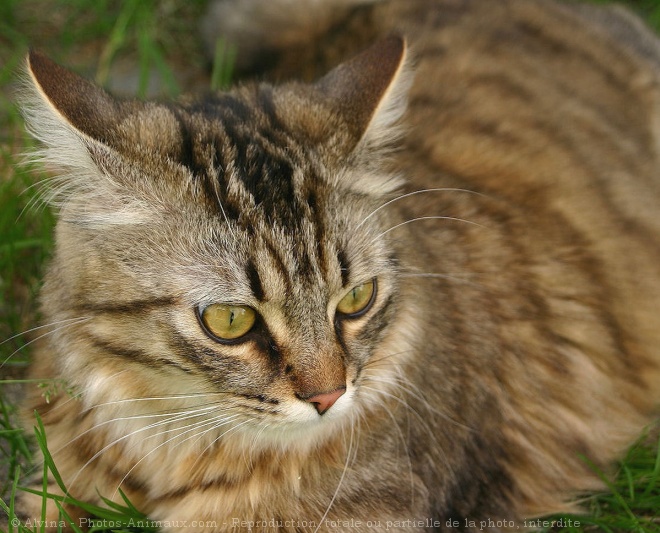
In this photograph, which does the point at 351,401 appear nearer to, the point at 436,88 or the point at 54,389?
the point at 54,389

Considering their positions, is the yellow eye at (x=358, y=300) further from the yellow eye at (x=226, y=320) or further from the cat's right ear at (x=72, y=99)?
the cat's right ear at (x=72, y=99)

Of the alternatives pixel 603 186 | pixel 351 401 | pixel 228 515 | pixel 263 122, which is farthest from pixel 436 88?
pixel 228 515

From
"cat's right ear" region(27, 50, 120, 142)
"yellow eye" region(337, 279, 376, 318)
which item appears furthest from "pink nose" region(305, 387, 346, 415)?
"cat's right ear" region(27, 50, 120, 142)

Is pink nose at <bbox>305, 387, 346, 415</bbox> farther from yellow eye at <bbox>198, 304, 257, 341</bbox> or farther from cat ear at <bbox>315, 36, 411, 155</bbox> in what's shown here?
cat ear at <bbox>315, 36, 411, 155</bbox>

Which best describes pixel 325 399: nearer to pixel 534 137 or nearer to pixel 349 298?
pixel 349 298

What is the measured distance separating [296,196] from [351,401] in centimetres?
49

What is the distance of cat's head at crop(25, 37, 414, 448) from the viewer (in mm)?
1833

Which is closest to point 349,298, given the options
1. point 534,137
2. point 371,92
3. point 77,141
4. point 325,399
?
point 325,399

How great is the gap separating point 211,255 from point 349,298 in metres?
0.36

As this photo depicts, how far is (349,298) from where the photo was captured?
78.3 inches

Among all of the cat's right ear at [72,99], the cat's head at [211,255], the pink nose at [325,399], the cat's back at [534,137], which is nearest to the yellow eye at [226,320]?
the cat's head at [211,255]

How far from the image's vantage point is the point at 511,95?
3.03 metres

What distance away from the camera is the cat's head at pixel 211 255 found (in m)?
1.83

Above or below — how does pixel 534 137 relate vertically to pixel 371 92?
below
